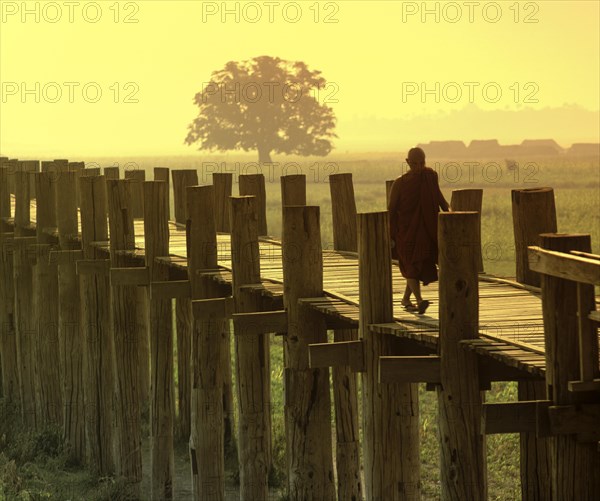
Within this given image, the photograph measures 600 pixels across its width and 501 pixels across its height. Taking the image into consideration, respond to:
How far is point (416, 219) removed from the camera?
9.79 metres

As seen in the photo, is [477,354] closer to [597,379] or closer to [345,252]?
[597,379]

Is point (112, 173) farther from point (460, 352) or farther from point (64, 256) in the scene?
point (460, 352)

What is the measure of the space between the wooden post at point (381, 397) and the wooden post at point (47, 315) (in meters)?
7.46

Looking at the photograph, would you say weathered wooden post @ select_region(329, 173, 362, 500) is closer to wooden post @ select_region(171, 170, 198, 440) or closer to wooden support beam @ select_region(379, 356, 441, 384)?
wooden support beam @ select_region(379, 356, 441, 384)

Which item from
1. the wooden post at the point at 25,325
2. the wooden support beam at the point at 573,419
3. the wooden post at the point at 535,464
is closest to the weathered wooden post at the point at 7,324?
the wooden post at the point at 25,325

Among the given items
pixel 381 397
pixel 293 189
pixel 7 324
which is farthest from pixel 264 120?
pixel 381 397

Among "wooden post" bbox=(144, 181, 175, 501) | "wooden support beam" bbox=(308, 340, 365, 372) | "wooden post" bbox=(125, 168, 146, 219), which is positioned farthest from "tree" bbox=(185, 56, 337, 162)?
"wooden support beam" bbox=(308, 340, 365, 372)

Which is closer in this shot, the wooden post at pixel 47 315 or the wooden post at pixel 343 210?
the wooden post at pixel 343 210

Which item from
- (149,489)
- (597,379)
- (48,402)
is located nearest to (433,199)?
(597,379)

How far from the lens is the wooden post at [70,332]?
15.3m

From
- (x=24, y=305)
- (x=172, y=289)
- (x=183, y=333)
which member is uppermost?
(x=172, y=289)

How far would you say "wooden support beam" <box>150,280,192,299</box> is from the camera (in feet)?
40.6

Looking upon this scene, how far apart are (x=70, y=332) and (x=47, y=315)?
0.76 m

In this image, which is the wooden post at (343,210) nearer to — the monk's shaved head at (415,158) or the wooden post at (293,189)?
the wooden post at (293,189)
